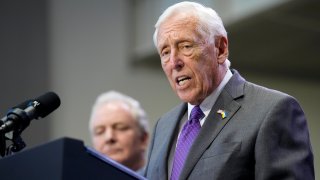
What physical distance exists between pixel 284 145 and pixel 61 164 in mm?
802

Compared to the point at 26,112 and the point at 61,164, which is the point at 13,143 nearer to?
the point at 26,112

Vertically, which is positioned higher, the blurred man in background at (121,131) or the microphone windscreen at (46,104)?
the microphone windscreen at (46,104)

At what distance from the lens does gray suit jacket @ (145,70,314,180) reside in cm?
210

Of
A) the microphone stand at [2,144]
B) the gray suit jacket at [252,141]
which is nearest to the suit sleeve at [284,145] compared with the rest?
the gray suit jacket at [252,141]

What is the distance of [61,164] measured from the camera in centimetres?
171

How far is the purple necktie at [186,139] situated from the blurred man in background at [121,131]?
5.24 ft

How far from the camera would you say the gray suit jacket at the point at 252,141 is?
2.10 meters

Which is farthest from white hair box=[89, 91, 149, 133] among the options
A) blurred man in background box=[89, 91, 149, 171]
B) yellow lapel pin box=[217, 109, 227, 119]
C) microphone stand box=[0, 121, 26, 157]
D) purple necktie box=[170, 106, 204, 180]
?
microphone stand box=[0, 121, 26, 157]

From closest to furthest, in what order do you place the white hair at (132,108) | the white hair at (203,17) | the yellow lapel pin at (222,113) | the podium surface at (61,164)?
the podium surface at (61,164), the yellow lapel pin at (222,113), the white hair at (203,17), the white hair at (132,108)

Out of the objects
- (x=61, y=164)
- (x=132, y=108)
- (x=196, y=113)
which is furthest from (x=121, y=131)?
(x=61, y=164)

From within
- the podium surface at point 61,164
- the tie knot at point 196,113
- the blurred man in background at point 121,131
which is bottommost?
the blurred man in background at point 121,131

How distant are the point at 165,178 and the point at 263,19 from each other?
479 centimetres

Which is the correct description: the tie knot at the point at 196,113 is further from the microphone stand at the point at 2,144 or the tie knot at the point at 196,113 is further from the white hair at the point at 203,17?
the microphone stand at the point at 2,144

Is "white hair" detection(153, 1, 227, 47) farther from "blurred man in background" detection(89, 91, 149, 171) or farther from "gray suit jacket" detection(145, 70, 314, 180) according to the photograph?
"blurred man in background" detection(89, 91, 149, 171)
